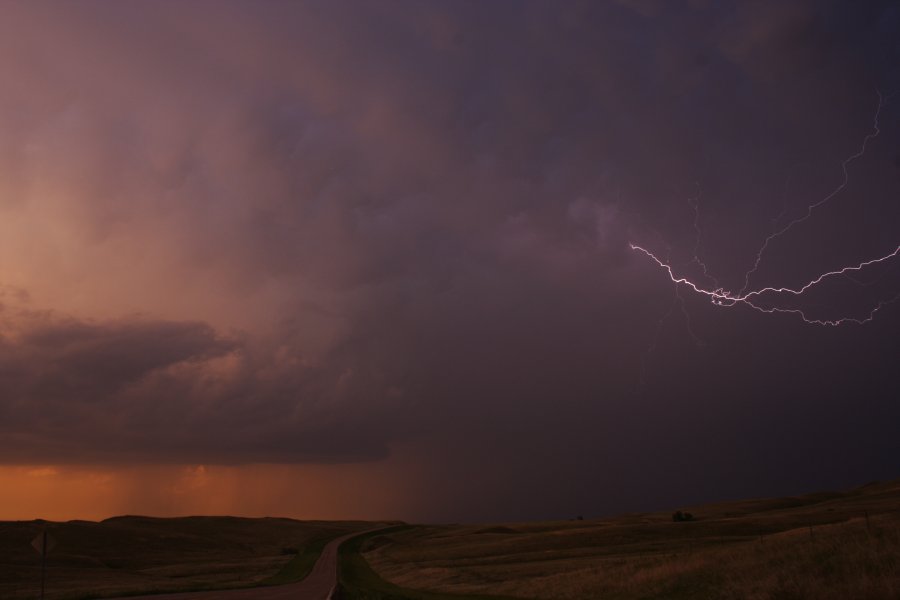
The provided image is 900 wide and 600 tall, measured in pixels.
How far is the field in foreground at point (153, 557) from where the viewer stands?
1936 inches

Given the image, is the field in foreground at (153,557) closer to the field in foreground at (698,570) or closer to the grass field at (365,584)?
the grass field at (365,584)

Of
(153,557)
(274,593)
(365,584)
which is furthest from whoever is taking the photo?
(153,557)

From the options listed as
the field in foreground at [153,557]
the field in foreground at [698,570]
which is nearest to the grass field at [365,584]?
the field in foreground at [698,570]

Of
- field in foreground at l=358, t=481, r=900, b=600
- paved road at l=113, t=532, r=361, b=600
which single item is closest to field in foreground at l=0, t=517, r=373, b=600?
paved road at l=113, t=532, r=361, b=600

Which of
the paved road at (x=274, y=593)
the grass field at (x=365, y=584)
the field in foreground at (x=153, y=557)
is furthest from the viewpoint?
the field in foreground at (x=153, y=557)

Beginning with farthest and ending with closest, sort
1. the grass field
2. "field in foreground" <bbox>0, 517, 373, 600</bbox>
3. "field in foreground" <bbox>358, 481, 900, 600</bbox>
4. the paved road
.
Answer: "field in foreground" <bbox>0, 517, 373, 600</bbox> < the paved road < the grass field < "field in foreground" <bbox>358, 481, 900, 600</bbox>

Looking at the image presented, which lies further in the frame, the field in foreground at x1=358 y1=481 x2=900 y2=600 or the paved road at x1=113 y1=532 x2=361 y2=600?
the paved road at x1=113 y1=532 x2=361 y2=600

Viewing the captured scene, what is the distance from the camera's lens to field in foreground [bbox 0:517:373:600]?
49.2 meters

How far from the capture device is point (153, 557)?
89562mm

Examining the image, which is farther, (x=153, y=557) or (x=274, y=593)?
(x=153, y=557)

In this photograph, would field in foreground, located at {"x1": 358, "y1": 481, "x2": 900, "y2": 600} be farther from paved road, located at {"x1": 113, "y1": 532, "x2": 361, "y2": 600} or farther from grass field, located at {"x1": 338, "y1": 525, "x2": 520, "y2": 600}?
paved road, located at {"x1": 113, "y1": 532, "x2": 361, "y2": 600}

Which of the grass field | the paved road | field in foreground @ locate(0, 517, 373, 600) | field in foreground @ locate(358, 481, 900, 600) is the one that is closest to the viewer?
field in foreground @ locate(358, 481, 900, 600)

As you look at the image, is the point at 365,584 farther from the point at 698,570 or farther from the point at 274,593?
the point at 698,570

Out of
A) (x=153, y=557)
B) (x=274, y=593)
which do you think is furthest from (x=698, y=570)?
(x=153, y=557)
